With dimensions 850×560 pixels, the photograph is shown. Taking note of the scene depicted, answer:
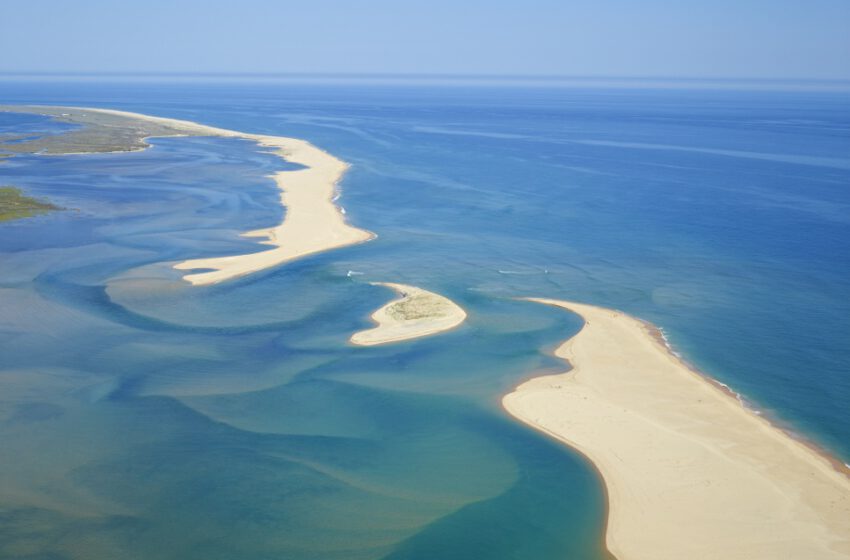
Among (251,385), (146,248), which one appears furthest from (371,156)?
(251,385)

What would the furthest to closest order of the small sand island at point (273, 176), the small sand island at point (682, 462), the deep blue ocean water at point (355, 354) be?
the small sand island at point (273, 176)
the deep blue ocean water at point (355, 354)
the small sand island at point (682, 462)

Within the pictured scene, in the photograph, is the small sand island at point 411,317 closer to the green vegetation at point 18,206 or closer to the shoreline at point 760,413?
the shoreline at point 760,413

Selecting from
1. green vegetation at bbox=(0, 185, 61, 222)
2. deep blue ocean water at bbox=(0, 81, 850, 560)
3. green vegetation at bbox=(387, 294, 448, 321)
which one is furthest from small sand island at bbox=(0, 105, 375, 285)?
green vegetation at bbox=(0, 185, 61, 222)

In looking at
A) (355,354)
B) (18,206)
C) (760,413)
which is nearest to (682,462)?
(760,413)

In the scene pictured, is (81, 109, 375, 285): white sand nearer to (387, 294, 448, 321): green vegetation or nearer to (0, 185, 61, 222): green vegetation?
(387, 294, 448, 321): green vegetation

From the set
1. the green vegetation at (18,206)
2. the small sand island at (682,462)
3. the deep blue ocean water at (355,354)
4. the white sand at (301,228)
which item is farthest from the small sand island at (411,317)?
the green vegetation at (18,206)

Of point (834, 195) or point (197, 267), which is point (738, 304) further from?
point (834, 195)

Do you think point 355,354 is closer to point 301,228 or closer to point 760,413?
point 760,413
